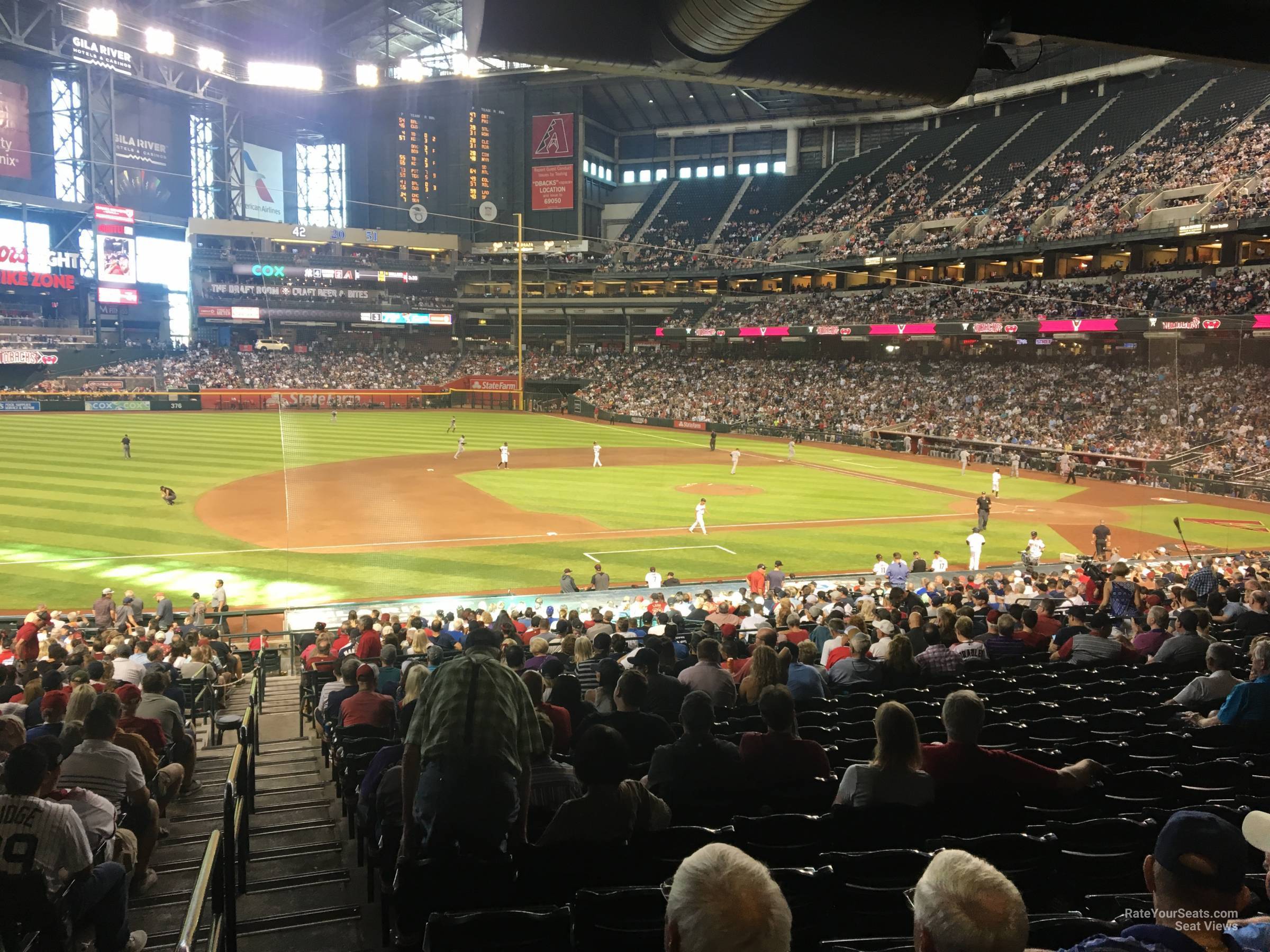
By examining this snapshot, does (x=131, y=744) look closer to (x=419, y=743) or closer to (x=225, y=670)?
(x=419, y=743)

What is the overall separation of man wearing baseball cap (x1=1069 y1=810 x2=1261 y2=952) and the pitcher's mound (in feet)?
107

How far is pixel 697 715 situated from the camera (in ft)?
16.2

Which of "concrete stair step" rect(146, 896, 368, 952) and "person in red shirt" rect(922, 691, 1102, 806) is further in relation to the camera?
"person in red shirt" rect(922, 691, 1102, 806)

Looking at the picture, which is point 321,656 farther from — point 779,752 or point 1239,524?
point 1239,524

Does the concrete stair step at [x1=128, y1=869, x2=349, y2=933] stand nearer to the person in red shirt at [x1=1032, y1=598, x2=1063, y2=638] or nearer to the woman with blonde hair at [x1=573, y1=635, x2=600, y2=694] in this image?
the woman with blonde hair at [x1=573, y1=635, x2=600, y2=694]

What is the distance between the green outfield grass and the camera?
73.2 ft

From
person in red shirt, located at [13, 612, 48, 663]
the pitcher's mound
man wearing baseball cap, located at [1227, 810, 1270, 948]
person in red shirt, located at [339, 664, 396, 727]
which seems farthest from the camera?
the pitcher's mound

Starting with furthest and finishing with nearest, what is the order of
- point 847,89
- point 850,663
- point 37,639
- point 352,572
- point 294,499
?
point 294,499 < point 352,572 < point 37,639 < point 850,663 < point 847,89

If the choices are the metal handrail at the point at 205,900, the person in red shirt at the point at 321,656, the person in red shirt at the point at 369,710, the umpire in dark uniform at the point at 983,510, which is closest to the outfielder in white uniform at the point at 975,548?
the umpire in dark uniform at the point at 983,510

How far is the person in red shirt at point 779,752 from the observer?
5.16 m

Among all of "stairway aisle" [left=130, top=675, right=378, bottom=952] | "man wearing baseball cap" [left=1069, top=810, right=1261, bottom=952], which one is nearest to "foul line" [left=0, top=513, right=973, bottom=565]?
"stairway aisle" [left=130, top=675, right=378, bottom=952]

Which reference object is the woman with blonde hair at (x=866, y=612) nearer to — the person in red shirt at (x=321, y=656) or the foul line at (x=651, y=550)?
the person in red shirt at (x=321, y=656)

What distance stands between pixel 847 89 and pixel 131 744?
6366mm

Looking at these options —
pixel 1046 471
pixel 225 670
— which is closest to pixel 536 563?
pixel 225 670
